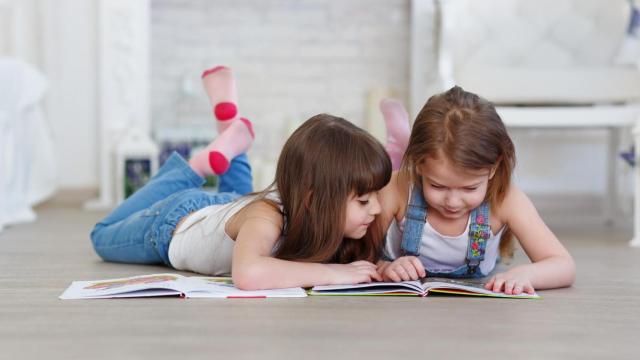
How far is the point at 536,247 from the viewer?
4.82 feet

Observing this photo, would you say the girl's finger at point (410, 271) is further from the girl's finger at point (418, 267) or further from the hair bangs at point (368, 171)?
the hair bangs at point (368, 171)

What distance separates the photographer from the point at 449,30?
9.84 ft

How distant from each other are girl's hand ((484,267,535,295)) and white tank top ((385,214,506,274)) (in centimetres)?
13

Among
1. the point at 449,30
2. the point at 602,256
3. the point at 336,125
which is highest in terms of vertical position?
the point at 449,30

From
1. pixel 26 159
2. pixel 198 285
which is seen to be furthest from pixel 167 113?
pixel 198 285

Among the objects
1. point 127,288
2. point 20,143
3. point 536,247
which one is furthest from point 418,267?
point 20,143

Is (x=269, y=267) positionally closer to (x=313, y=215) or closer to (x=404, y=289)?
(x=313, y=215)

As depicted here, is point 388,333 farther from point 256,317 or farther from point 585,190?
point 585,190

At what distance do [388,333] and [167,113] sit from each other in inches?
112

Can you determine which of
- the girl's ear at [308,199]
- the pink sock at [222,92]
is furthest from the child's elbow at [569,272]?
the pink sock at [222,92]

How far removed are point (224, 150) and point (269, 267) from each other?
60 centimetres

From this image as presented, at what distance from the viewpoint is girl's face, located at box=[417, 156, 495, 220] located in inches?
53.4

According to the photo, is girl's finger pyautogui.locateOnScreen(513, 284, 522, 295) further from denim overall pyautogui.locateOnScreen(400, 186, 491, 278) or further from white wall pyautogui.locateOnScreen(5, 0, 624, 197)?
white wall pyautogui.locateOnScreen(5, 0, 624, 197)

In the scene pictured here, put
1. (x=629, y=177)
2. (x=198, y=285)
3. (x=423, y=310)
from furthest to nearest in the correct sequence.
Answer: (x=629, y=177) → (x=198, y=285) → (x=423, y=310)
